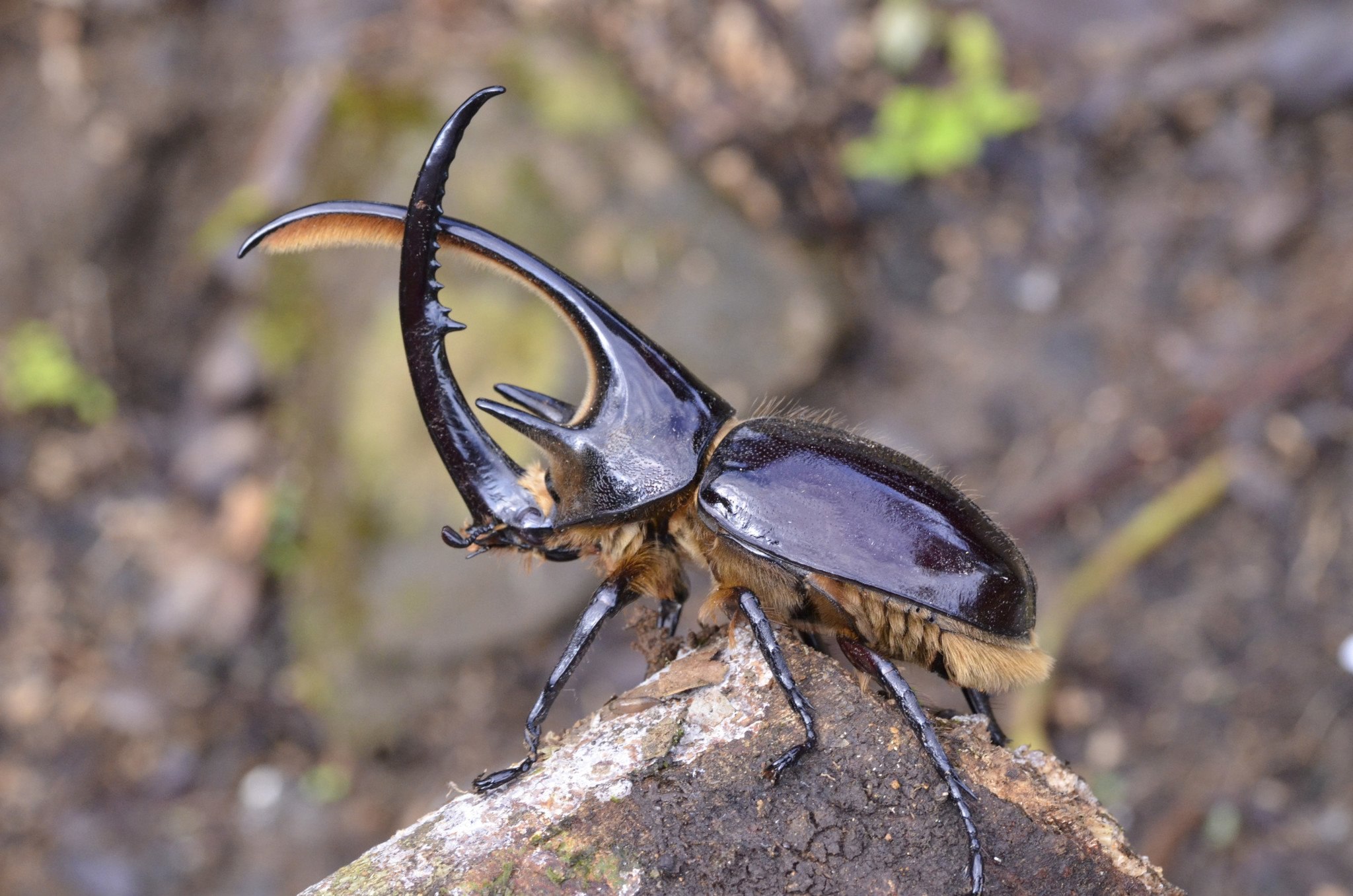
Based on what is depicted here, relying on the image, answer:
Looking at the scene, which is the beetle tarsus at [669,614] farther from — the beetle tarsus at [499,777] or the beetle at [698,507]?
the beetle tarsus at [499,777]

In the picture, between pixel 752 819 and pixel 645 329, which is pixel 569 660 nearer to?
pixel 752 819

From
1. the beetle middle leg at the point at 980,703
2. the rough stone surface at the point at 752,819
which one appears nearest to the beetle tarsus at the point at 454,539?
the rough stone surface at the point at 752,819

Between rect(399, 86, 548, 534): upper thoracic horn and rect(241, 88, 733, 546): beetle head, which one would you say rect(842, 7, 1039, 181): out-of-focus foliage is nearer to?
rect(241, 88, 733, 546): beetle head

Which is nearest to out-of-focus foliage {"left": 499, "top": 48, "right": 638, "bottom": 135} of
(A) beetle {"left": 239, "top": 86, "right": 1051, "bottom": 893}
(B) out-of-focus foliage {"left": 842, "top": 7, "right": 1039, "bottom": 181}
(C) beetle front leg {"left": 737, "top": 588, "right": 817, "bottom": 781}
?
(B) out-of-focus foliage {"left": 842, "top": 7, "right": 1039, "bottom": 181}

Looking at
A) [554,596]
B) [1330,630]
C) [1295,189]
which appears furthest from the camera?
Answer: [1295,189]

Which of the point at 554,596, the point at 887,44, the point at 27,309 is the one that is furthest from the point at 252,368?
the point at 887,44

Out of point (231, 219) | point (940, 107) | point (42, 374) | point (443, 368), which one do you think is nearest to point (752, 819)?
point (443, 368)

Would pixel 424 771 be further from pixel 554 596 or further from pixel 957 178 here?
pixel 957 178
